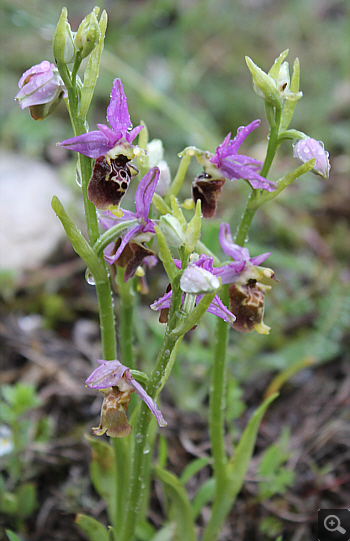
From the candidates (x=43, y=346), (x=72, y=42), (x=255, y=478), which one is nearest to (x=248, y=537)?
(x=255, y=478)

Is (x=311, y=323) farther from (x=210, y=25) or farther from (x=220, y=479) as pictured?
(x=210, y=25)

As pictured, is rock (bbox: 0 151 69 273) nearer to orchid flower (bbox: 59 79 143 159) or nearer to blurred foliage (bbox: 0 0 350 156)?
blurred foliage (bbox: 0 0 350 156)

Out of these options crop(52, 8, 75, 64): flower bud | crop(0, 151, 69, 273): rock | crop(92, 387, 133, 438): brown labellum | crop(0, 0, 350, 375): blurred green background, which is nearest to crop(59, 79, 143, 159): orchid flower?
crop(52, 8, 75, 64): flower bud

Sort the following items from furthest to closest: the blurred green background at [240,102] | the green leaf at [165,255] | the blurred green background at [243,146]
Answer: the blurred green background at [240,102], the blurred green background at [243,146], the green leaf at [165,255]

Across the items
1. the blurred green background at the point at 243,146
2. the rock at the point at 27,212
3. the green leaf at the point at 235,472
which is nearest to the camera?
the green leaf at the point at 235,472

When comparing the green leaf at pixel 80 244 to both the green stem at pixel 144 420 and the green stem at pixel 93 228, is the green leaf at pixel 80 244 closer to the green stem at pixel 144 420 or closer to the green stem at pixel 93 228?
the green stem at pixel 93 228

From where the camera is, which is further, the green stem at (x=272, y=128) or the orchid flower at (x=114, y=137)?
the green stem at (x=272, y=128)

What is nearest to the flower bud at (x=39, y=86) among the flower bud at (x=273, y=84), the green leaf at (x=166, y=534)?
the flower bud at (x=273, y=84)
